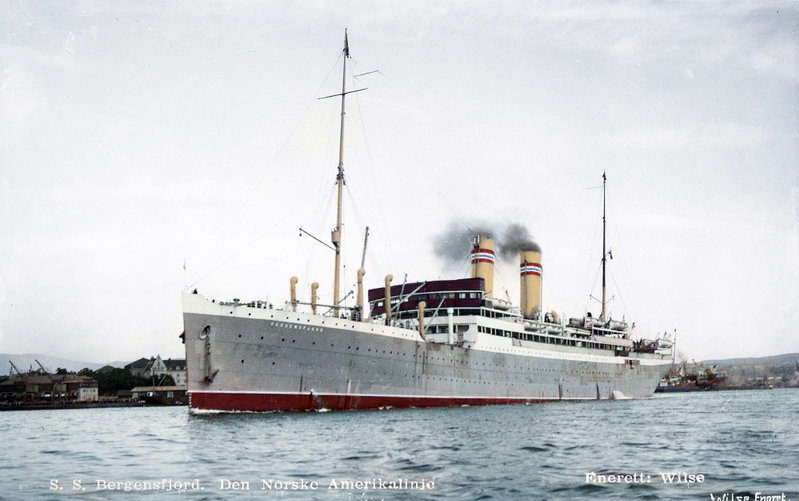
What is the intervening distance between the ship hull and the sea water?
8.03 feet

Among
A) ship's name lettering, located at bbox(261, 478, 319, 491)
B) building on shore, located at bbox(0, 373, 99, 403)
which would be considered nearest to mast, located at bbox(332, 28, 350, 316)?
ship's name lettering, located at bbox(261, 478, 319, 491)

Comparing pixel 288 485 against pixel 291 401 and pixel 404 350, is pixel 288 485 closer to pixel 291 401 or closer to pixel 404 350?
pixel 291 401

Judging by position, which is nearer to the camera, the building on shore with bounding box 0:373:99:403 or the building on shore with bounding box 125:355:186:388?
the building on shore with bounding box 0:373:99:403

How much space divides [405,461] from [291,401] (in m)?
16.2

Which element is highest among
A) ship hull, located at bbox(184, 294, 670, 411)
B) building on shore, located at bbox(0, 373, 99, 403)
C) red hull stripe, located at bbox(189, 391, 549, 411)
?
ship hull, located at bbox(184, 294, 670, 411)

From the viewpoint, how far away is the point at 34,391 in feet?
273

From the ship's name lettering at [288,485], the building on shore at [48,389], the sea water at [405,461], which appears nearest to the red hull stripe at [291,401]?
the sea water at [405,461]

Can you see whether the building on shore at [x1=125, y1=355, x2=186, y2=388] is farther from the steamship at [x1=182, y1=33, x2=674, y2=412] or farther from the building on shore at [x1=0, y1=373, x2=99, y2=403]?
the steamship at [x1=182, y1=33, x2=674, y2=412]

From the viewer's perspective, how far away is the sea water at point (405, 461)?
46.4 feet

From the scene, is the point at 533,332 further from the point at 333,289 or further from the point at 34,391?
the point at 34,391

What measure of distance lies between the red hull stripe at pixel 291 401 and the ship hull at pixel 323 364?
0.04 meters

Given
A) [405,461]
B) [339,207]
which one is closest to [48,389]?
[339,207]

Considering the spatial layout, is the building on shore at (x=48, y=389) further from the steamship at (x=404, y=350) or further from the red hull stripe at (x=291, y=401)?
the red hull stripe at (x=291, y=401)

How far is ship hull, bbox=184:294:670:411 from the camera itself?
31625mm
